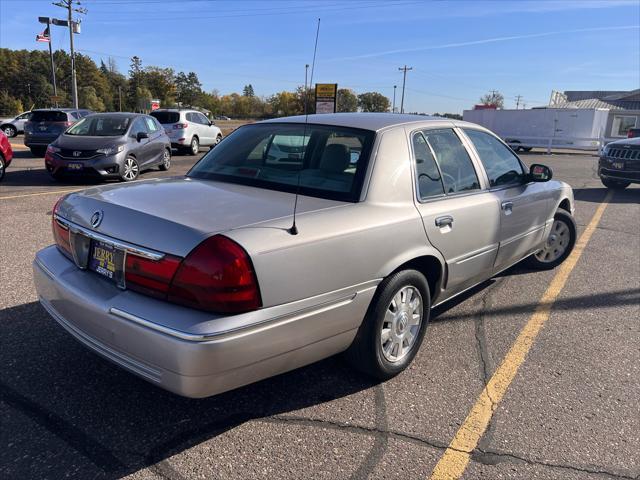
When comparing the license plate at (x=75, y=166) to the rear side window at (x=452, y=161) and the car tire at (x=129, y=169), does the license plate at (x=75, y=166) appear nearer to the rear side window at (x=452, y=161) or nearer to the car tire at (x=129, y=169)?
the car tire at (x=129, y=169)

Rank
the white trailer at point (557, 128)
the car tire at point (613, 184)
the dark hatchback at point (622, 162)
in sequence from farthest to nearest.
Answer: the white trailer at point (557, 128) < the car tire at point (613, 184) < the dark hatchback at point (622, 162)

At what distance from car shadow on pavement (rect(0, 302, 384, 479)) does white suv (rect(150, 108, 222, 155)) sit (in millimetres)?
15278

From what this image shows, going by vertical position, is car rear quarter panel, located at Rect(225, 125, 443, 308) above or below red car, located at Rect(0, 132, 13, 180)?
above

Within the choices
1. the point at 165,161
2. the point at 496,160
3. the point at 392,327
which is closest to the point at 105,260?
the point at 392,327

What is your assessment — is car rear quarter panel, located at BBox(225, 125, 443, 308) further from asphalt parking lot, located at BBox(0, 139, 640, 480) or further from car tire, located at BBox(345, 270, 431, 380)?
asphalt parking lot, located at BBox(0, 139, 640, 480)

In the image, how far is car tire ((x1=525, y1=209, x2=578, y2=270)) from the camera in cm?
557

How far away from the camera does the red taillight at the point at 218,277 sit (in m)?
2.24

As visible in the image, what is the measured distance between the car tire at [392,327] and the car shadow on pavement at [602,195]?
9.35 m

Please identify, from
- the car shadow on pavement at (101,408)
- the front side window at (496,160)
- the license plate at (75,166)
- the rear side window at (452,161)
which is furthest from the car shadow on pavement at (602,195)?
the license plate at (75,166)

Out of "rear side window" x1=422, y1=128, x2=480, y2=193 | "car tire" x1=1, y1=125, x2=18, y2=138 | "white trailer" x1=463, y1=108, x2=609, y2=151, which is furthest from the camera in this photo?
"white trailer" x1=463, y1=108, x2=609, y2=151

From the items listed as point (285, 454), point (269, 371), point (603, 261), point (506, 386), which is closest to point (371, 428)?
point (285, 454)

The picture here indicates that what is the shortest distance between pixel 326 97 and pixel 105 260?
80.7 feet

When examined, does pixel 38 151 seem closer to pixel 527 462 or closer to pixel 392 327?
pixel 392 327

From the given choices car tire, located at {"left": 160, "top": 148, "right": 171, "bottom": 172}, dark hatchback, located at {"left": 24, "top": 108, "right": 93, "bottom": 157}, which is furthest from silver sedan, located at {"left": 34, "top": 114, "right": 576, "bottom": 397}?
dark hatchback, located at {"left": 24, "top": 108, "right": 93, "bottom": 157}
